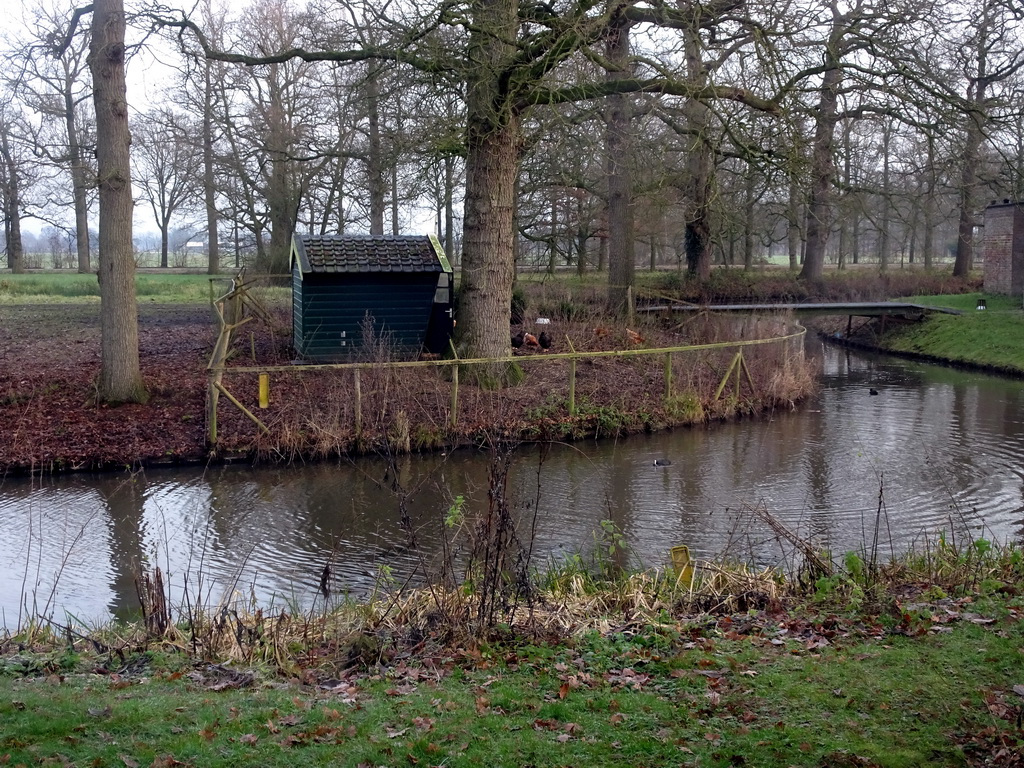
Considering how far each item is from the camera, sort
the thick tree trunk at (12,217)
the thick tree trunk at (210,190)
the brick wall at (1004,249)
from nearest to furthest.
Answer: the brick wall at (1004,249), the thick tree trunk at (210,190), the thick tree trunk at (12,217)

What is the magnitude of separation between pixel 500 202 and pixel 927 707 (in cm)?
1311

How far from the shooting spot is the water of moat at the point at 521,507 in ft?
31.1

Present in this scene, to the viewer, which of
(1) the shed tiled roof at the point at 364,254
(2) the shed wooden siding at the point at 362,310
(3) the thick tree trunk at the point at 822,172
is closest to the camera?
(3) the thick tree trunk at the point at 822,172

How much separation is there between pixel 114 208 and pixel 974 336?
2315 cm

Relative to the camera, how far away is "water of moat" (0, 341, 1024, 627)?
9.48 m

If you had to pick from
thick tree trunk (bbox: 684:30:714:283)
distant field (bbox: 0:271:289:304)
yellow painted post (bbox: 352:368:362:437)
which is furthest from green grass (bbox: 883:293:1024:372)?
distant field (bbox: 0:271:289:304)

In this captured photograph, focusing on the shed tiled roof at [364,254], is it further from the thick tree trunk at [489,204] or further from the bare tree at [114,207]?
the bare tree at [114,207]

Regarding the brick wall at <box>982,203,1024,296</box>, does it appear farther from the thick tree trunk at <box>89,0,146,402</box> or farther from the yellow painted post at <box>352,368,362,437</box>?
the thick tree trunk at <box>89,0,146,402</box>

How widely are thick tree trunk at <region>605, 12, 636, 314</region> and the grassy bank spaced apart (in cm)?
1597

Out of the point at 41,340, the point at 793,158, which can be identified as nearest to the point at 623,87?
the point at 793,158

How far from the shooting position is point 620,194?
25266mm

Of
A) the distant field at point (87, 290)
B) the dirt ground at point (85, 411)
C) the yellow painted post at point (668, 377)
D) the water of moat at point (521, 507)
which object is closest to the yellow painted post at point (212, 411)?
the dirt ground at point (85, 411)

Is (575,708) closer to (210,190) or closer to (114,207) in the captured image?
(114,207)

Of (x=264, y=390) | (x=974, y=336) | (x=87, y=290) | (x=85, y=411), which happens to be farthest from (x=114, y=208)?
(x=974, y=336)
